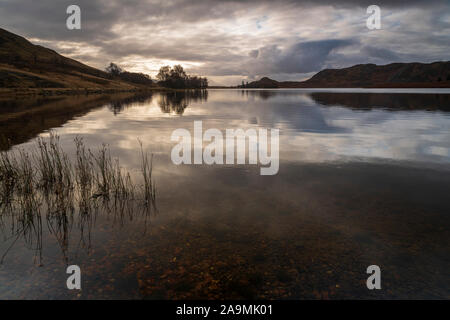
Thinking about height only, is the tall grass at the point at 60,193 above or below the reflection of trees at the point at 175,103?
below

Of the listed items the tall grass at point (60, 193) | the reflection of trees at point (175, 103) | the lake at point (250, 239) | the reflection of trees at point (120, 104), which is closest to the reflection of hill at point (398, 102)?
the reflection of trees at point (175, 103)

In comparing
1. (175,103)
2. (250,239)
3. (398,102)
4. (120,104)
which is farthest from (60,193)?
(398,102)

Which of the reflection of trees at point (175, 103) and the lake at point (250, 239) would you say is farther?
the reflection of trees at point (175, 103)

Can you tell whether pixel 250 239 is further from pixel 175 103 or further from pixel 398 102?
pixel 398 102

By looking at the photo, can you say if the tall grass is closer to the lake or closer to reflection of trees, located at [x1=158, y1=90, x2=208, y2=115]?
the lake

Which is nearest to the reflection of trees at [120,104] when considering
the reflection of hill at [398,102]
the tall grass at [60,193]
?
the tall grass at [60,193]

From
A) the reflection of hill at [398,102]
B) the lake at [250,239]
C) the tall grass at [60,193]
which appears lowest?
the lake at [250,239]

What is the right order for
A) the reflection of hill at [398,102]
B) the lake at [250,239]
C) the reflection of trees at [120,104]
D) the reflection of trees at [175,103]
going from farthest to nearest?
1. the reflection of trees at [175,103]
2. the reflection of hill at [398,102]
3. the reflection of trees at [120,104]
4. the lake at [250,239]

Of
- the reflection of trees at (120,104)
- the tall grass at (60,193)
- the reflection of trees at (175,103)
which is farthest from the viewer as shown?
the reflection of trees at (175,103)

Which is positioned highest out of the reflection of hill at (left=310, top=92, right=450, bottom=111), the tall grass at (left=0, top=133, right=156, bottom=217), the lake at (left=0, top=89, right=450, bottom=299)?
the reflection of hill at (left=310, top=92, right=450, bottom=111)

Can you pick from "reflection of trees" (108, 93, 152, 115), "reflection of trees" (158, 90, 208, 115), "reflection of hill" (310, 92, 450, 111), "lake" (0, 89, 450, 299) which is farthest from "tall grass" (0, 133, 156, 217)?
"reflection of hill" (310, 92, 450, 111)

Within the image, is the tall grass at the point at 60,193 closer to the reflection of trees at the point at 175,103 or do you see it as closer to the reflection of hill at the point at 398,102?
the reflection of trees at the point at 175,103

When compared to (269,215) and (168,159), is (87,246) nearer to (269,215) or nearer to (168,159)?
(269,215)
